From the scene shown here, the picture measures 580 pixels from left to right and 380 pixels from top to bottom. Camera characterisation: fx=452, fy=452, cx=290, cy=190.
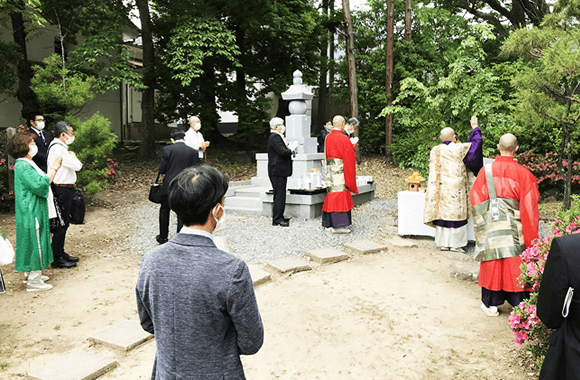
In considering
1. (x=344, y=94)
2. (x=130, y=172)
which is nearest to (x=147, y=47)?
(x=130, y=172)

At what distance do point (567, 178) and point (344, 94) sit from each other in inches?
419

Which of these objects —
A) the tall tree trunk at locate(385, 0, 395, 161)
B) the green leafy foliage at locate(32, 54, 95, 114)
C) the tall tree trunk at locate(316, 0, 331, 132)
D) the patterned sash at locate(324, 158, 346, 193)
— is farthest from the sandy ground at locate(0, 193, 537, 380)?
the tall tree trunk at locate(316, 0, 331, 132)

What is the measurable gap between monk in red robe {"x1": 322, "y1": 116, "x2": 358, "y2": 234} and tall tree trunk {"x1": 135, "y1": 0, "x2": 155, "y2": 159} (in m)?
9.50

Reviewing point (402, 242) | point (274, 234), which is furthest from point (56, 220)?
point (402, 242)

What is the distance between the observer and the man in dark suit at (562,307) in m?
1.86

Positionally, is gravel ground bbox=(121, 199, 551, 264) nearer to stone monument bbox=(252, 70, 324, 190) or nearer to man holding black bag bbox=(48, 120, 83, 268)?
man holding black bag bbox=(48, 120, 83, 268)

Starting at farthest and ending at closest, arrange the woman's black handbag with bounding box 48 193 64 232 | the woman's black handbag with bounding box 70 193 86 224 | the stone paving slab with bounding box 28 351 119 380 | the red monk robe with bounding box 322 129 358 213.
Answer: the red monk robe with bounding box 322 129 358 213 < the woman's black handbag with bounding box 70 193 86 224 < the woman's black handbag with bounding box 48 193 64 232 < the stone paving slab with bounding box 28 351 119 380

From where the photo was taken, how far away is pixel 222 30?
1346 centimetres

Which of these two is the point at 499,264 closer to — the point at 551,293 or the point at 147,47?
the point at 551,293

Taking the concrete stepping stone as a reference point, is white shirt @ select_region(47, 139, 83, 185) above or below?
above

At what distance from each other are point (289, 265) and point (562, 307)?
405cm

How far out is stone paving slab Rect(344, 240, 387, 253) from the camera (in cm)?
658

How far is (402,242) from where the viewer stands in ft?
23.3

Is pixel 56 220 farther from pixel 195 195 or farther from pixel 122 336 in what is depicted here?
pixel 195 195
